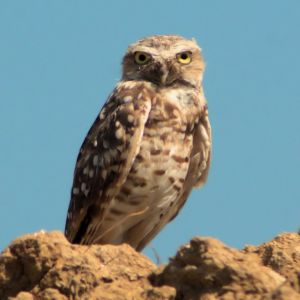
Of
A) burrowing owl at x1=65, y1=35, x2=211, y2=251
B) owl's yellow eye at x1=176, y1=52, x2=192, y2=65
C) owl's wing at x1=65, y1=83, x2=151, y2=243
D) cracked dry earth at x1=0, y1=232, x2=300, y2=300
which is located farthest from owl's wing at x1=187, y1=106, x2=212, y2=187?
cracked dry earth at x1=0, y1=232, x2=300, y2=300

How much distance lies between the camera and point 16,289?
21.2ft

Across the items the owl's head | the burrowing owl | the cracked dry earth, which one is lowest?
the cracked dry earth

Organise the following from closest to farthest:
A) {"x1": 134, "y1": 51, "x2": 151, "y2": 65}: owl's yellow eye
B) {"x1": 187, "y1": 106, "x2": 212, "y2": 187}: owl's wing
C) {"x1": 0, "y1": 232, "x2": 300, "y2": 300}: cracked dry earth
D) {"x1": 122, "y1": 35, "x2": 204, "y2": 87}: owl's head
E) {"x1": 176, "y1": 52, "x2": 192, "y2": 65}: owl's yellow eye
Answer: {"x1": 0, "y1": 232, "x2": 300, "y2": 300}: cracked dry earth, {"x1": 187, "y1": 106, "x2": 212, "y2": 187}: owl's wing, {"x1": 122, "y1": 35, "x2": 204, "y2": 87}: owl's head, {"x1": 134, "y1": 51, "x2": 151, "y2": 65}: owl's yellow eye, {"x1": 176, "y1": 52, "x2": 192, "y2": 65}: owl's yellow eye

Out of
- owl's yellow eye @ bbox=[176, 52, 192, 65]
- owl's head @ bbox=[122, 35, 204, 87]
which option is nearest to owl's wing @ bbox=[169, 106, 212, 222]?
owl's head @ bbox=[122, 35, 204, 87]

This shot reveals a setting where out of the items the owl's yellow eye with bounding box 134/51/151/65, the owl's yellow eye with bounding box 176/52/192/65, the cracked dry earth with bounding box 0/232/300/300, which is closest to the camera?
the cracked dry earth with bounding box 0/232/300/300

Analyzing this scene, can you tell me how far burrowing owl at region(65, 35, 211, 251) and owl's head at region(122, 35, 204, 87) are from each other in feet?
0.25

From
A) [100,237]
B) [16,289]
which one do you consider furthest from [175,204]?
[16,289]

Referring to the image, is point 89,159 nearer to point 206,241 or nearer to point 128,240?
point 128,240

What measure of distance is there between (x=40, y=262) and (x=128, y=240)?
3566 mm

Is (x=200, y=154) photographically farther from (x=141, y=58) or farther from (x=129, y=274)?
(x=129, y=274)

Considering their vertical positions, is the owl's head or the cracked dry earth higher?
the owl's head

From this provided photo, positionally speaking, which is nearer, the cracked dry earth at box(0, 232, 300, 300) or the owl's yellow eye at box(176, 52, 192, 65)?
the cracked dry earth at box(0, 232, 300, 300)

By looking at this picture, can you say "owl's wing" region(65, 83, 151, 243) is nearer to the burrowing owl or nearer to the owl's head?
the burrowing owl

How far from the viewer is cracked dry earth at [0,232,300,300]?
5660mm
